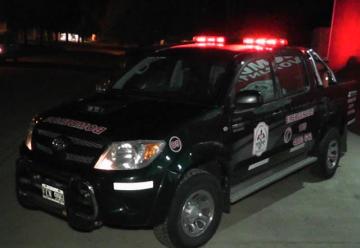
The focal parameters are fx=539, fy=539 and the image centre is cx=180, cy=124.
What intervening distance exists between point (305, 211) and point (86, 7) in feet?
278

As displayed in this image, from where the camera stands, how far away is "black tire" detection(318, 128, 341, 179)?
674 centimetres

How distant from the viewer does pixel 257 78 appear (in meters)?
5.37

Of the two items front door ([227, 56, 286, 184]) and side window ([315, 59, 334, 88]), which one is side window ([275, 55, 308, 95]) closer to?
front door ([227, 56, 286, 184])

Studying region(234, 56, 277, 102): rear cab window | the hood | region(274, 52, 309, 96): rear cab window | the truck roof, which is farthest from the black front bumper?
region(274, 52, 309, 96): rear cab window

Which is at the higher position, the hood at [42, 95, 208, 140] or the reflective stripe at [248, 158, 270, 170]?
the hood at [42, 95, 208, 140]

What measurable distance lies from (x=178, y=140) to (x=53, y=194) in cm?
113

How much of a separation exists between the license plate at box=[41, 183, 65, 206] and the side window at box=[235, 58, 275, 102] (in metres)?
1.87

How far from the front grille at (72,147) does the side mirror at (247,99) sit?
137cm

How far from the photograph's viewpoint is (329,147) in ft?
22.5

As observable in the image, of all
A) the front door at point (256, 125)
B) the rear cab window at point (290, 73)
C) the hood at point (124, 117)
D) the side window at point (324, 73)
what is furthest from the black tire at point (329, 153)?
the hood at point (124, 117)

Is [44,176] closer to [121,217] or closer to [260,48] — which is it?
[121,217]

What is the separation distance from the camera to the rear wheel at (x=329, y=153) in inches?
266

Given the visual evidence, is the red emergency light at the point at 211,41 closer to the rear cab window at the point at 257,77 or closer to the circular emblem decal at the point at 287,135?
the rear cab window at the point at 257,77

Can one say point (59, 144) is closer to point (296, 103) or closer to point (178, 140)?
point (178, 140)
